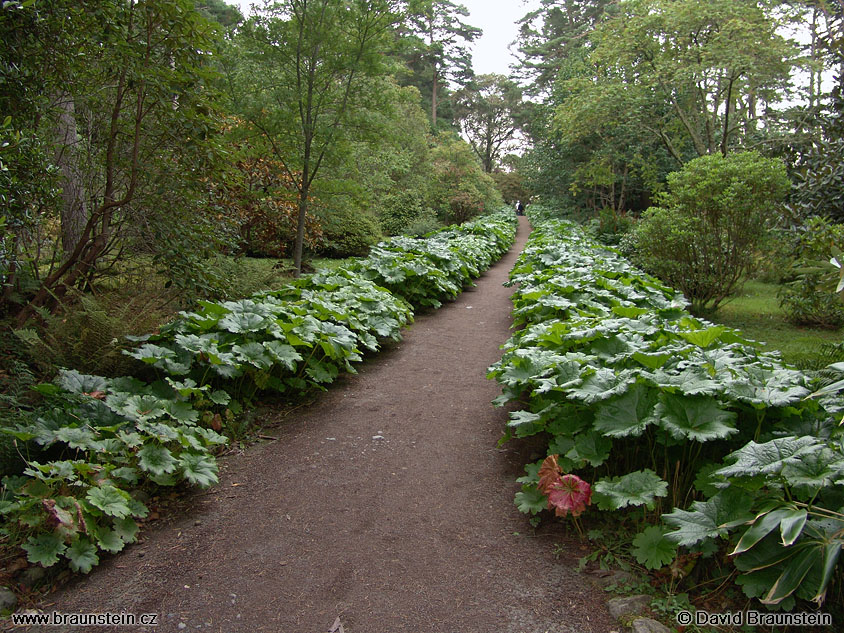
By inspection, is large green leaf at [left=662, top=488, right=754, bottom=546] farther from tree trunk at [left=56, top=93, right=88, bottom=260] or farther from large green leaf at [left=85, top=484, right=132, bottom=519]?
tree trunk at [left=56, top=93, right=88, bottom=260]

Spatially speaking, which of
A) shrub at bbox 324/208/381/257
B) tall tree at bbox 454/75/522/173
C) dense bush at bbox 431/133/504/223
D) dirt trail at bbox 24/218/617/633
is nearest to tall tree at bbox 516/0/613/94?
tall tree at bbox 454/75/522/173

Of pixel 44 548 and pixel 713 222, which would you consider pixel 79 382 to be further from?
pixel 713 222

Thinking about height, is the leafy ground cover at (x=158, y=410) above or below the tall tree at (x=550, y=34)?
below

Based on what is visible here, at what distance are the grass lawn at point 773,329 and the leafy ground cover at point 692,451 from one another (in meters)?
2.17

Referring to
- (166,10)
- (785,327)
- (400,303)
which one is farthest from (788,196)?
(166,10)

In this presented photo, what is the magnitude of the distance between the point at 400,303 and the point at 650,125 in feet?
35.0

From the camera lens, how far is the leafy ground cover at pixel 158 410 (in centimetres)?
226

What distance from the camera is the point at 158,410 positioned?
290 cm

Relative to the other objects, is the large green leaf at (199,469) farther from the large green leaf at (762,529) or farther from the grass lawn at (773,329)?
the grass lawn at (773,329)

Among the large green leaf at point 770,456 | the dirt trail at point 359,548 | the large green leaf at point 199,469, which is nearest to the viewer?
the large green leaf at point 770,456

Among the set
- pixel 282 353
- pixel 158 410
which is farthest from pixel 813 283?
pixel 158 410

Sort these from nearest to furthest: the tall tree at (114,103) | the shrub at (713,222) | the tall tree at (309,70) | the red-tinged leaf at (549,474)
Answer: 1. the red-tinged leaf at (549,474)
2. the tall tree at (114,103)
3. the shrub at (713,222)
4. the tall tree at (309,70)

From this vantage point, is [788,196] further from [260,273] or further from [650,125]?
[650,125]

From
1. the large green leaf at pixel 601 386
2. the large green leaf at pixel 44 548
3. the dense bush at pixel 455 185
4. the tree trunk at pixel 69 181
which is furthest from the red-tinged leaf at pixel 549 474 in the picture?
the dense bush at pixel 455 185
